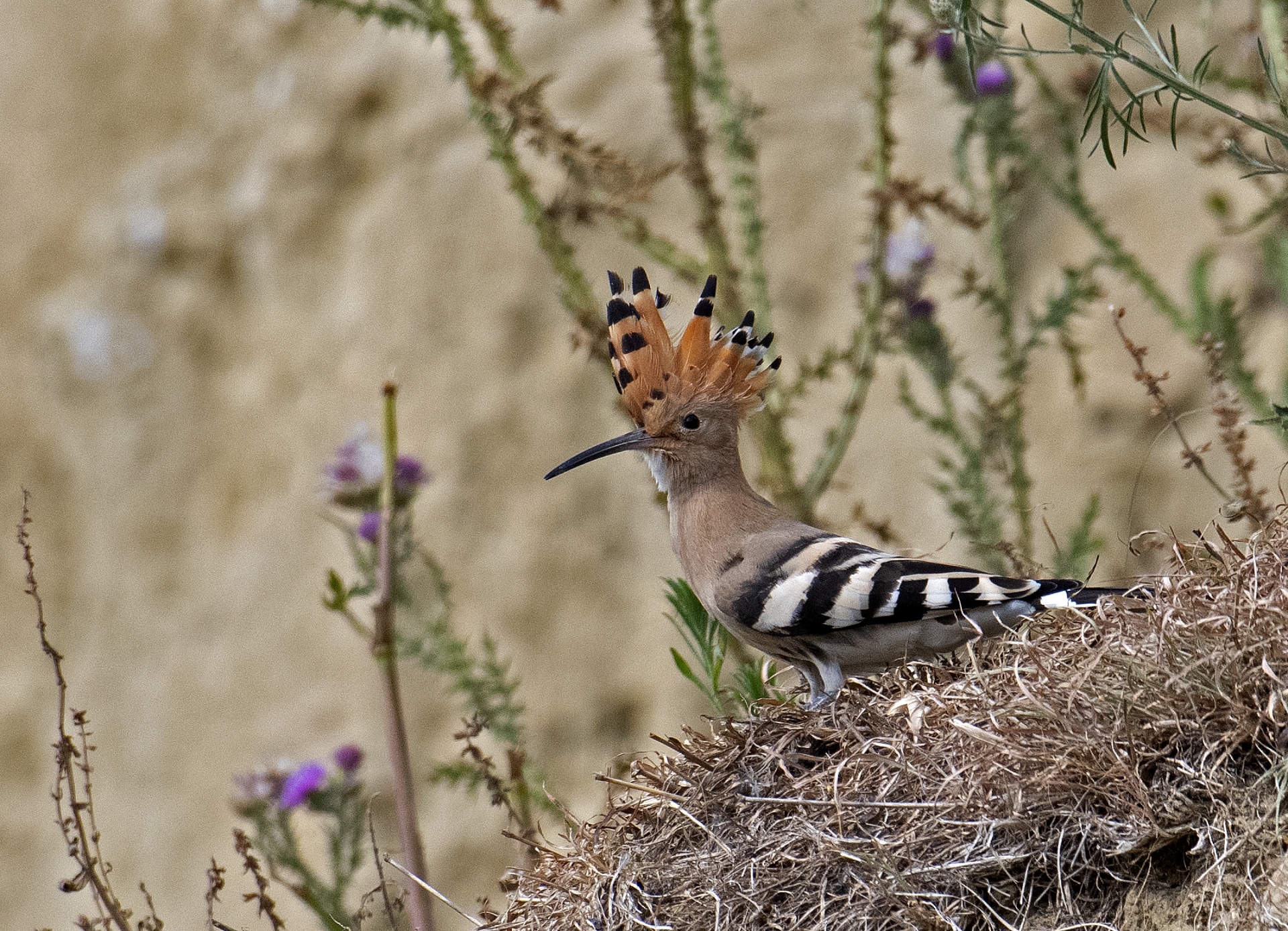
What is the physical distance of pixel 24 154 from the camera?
652cm

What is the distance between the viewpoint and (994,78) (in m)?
3.64

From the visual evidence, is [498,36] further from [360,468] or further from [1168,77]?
[1168,77]

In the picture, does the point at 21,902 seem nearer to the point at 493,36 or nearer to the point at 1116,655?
the point at 493,36

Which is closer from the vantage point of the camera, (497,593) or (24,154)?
(497,593)

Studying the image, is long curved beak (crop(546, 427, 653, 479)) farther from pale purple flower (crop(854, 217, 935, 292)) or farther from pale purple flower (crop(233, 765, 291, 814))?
pale purple flower (crop(854, 217, 935, 292))

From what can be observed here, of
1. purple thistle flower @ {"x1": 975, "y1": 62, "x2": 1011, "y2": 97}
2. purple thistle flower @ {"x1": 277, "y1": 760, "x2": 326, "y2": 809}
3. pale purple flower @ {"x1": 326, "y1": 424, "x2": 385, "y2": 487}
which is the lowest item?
purple thistle flower @ {"x1": 277, "y1": 760, "x2": 326, "y2": 809}

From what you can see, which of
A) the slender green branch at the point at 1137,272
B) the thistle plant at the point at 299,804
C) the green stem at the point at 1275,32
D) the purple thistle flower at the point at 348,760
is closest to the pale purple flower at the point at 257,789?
the thistle plant at the point at 299,804

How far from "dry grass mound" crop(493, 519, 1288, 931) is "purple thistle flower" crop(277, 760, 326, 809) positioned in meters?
1.16

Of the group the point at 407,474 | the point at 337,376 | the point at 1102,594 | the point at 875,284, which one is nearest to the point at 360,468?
A: the point at 407,474

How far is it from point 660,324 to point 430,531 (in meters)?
3.09

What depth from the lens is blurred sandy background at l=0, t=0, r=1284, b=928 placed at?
5.19 metres

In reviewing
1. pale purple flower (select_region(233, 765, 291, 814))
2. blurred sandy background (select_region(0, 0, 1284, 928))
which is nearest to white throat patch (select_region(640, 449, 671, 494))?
pale purple flower (select_region(233, 765, 291, 814))

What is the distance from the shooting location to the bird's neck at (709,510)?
260 centimetres

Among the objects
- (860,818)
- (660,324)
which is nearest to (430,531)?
(660,324)
